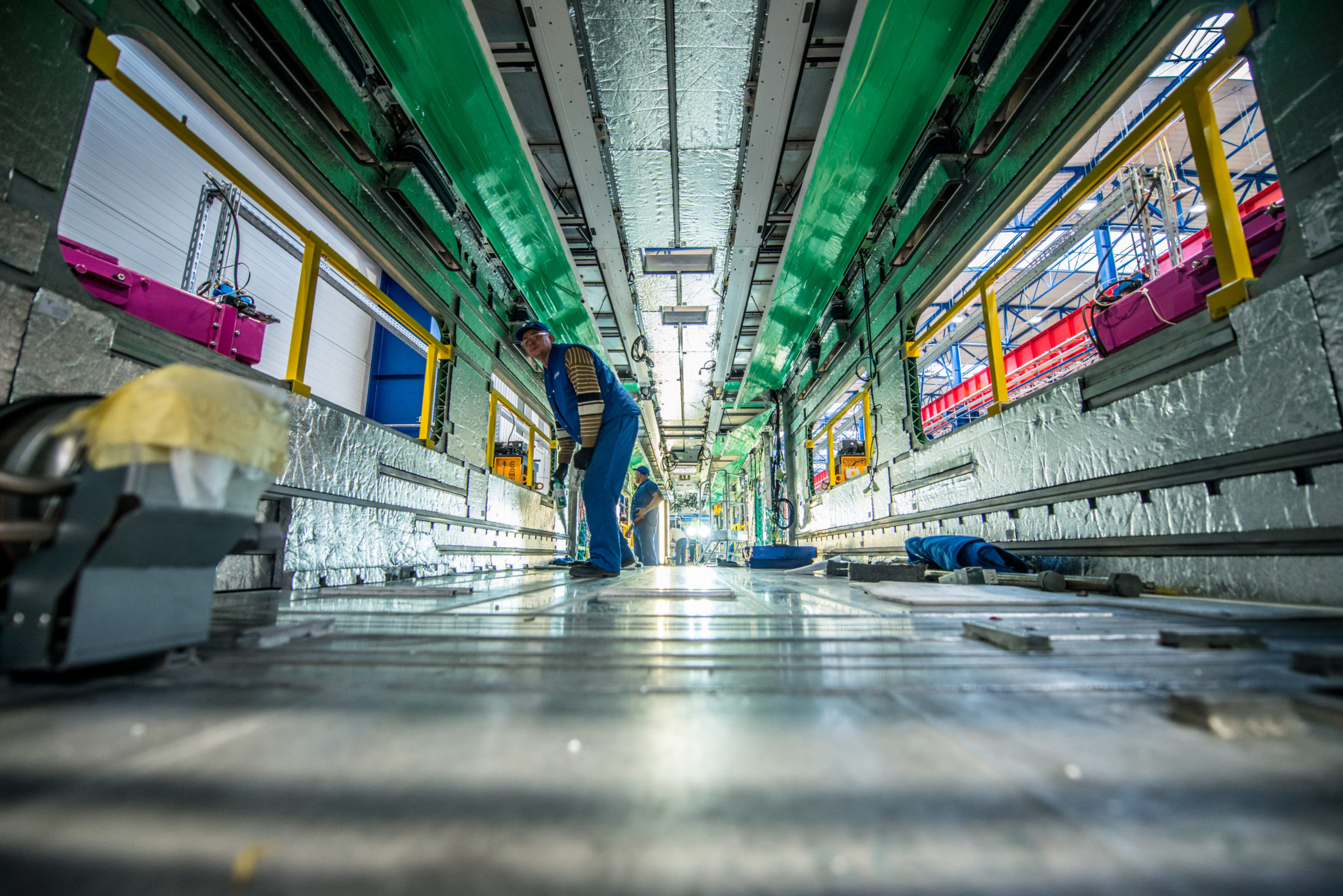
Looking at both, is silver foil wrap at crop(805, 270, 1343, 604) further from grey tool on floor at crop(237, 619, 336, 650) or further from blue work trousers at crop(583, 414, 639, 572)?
grey tool on floor at crop(237, 619, 336, 650)

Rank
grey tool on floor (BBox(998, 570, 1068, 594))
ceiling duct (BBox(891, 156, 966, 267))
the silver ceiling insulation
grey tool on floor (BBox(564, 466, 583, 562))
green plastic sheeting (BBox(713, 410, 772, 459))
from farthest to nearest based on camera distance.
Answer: green plastic sheeting (BBox(713, 410, 772, 459)) < grey tool on floor (BBox(564, 466, 583, 562)) < ceiling duct (BBox(891, 156, 966, 267)) < the silver ceiling insulation < grey tool on floor (BBox(998, 570, 1068, 594))

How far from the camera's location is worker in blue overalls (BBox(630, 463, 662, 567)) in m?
7.91

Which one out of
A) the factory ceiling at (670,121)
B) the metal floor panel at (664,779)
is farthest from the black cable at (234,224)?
the metal floor panel at (664,779)

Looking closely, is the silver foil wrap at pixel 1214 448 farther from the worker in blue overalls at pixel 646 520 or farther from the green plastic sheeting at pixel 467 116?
the worker in blue overalls at pixel 646 520

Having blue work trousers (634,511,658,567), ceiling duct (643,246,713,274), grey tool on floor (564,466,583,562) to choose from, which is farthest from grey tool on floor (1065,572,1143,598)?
grey tool on floor (564,466,583,562)

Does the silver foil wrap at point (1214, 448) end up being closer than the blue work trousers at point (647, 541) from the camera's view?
Yes

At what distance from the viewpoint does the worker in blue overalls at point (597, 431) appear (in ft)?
12.8

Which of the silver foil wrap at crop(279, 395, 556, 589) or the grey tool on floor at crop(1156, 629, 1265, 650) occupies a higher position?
the silver foil wrap at crop(279, 395, 556, 589)

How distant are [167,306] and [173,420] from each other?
364cm

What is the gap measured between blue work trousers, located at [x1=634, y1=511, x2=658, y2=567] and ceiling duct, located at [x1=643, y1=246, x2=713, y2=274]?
3840mm

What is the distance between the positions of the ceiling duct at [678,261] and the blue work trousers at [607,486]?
8.67 ft

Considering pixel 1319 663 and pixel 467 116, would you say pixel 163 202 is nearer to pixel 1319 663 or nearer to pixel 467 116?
pixel 467 116

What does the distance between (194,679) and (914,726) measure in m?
1.14

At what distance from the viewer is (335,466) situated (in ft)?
10.4
